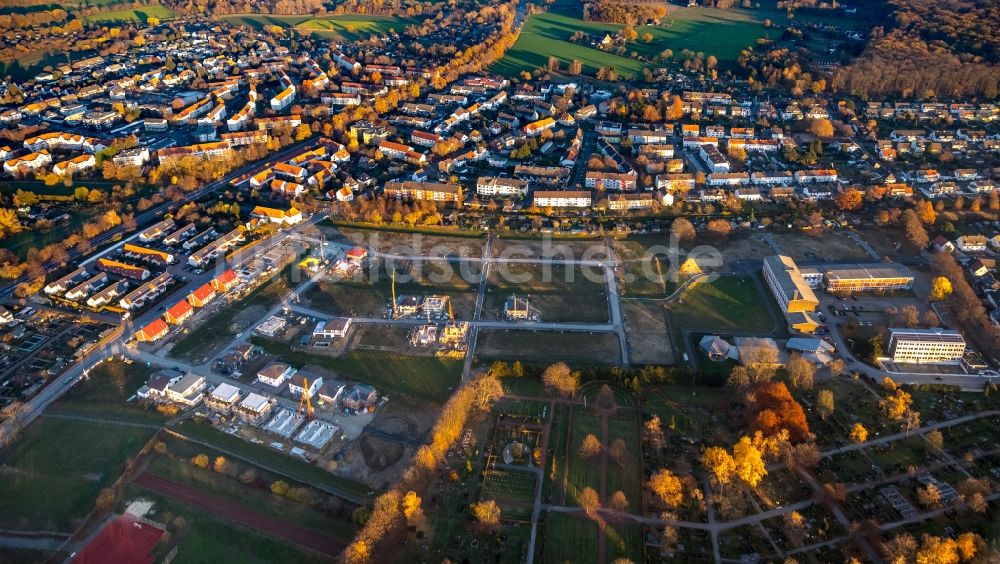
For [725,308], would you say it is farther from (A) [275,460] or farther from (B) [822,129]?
(B) [822,129]

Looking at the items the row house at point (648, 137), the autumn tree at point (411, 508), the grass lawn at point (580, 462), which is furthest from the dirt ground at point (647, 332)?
the row house at point (648, 137)

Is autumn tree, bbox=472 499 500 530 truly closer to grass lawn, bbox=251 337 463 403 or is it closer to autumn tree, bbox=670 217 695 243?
A: grass lawn, bbox=251 337 463 403

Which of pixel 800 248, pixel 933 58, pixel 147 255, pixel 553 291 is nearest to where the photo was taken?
pixel 553 291

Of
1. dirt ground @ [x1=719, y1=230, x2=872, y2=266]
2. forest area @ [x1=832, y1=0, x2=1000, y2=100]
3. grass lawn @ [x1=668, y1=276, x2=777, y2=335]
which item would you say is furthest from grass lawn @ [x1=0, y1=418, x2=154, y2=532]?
forest area @ [x1=832, y1=0, x2=1000, y2=100]

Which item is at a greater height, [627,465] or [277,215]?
[277,215]

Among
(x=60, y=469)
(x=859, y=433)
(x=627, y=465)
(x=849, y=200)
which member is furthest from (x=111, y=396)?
(x=849, y=200)

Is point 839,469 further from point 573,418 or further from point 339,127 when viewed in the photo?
point 339,127
